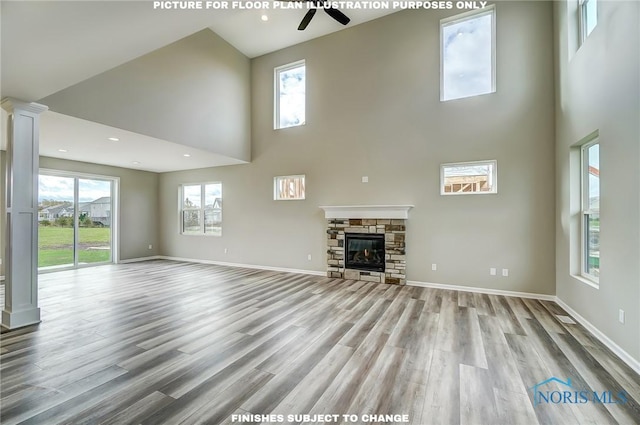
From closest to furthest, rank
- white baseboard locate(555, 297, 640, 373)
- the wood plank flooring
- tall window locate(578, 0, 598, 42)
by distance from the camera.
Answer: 1. the wood plank flooring
2. white baseboard locate(555, 297, 640, 373)
3. tall window locate(578, 0, 598, 42)

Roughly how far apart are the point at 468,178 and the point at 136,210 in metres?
8.49

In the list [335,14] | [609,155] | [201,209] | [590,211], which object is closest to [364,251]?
[590,211]

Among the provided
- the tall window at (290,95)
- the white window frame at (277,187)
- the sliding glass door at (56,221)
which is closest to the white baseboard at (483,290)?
the white window frame at (277,187)

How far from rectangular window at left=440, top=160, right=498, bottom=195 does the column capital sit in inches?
229

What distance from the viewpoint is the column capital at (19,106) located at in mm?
3053

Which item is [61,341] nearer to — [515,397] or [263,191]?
[515,397]

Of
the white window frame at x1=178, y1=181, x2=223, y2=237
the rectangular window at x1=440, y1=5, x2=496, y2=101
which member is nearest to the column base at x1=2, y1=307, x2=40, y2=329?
the white window frame at x1=178, y1=181, x2=223, y2=237

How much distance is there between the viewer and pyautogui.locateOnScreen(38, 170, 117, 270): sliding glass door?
6176 mm

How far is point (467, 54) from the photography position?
4.88 meters

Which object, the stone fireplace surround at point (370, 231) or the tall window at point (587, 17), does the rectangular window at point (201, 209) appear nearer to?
the stone fireplace surround at point (370, 231)

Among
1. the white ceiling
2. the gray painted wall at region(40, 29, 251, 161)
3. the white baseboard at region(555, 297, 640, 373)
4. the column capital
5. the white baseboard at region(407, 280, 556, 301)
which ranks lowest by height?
the white baseboard at region(407, 280, 556, 301)

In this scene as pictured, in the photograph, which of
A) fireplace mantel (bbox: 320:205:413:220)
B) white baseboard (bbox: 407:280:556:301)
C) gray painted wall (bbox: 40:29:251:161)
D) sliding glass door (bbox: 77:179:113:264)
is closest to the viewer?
gray painted wall (bbox: 40:29:251:161)

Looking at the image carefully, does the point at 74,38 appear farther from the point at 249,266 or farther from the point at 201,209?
the point at 201,209

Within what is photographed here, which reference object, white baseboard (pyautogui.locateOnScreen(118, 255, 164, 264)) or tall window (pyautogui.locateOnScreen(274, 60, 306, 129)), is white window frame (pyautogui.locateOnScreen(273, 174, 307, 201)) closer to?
tall window (pyautogui.locateOnScreen(274, 60, 306, 129))
